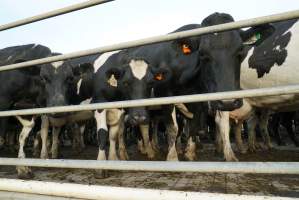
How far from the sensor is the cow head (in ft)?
17.5

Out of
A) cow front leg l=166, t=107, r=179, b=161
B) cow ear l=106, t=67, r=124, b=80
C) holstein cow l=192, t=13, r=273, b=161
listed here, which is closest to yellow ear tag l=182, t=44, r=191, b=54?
holstein cow l=192, t=13, r=273, b=161

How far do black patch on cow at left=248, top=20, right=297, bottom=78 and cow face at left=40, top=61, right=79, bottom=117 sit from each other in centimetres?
346

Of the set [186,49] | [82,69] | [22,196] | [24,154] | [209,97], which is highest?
[186,49]

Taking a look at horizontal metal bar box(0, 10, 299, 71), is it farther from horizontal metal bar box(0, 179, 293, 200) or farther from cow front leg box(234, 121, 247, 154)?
cow front leg box(234, 121, 247, 154)

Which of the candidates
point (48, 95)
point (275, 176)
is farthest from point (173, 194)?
point (48, 95)

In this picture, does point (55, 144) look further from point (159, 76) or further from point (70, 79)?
point (159, 76)

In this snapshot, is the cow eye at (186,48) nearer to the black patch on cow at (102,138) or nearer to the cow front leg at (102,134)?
the cow front leg at (102,134)

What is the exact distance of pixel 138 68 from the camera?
5.64m

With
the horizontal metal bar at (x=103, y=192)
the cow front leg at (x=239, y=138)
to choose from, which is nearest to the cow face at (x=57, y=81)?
the horizontal metal bar at (x=103, y=192)

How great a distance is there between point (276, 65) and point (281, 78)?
25 centimetres

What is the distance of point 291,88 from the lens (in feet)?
4.94

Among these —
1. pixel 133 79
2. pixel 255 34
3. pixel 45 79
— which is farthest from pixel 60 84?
pixel 255 34

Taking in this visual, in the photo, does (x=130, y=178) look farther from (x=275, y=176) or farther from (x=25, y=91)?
(x=25, y=91)

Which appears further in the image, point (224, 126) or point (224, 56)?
point (224, 126)
